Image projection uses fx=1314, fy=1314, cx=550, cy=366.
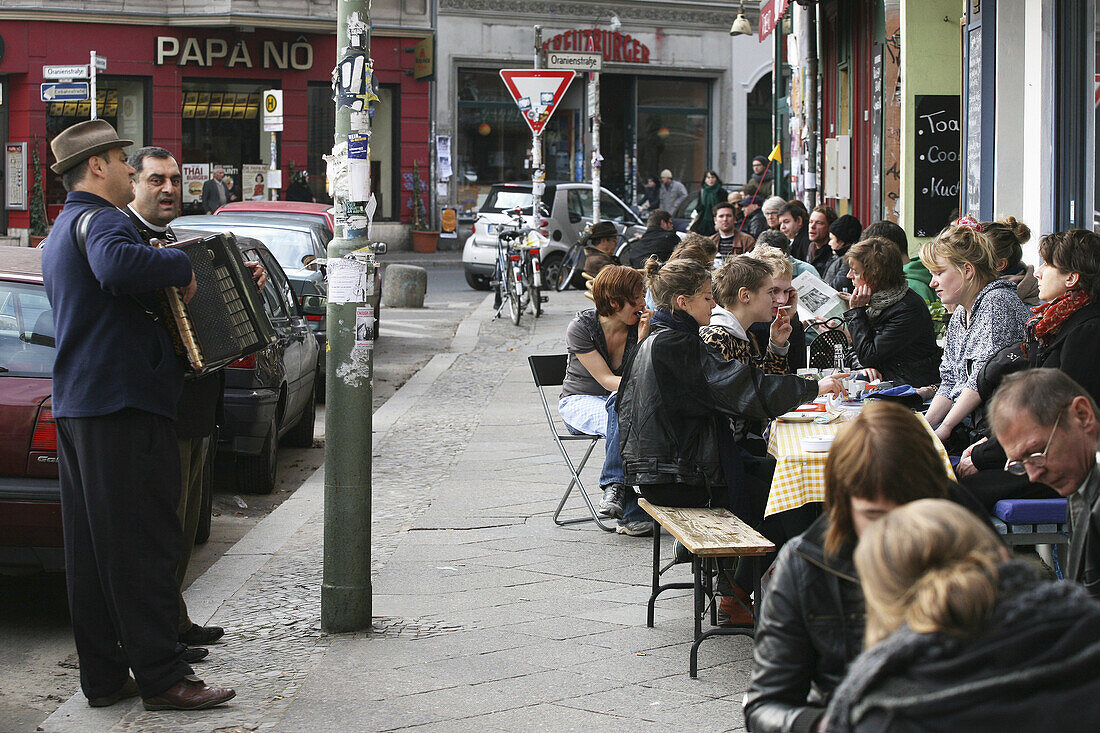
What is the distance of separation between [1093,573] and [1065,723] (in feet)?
4.28

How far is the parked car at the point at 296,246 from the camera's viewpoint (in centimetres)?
1188

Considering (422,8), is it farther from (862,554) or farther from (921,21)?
(862,554)

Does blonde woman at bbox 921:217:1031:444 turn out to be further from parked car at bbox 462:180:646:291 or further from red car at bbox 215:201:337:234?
parked car at bbox 462:180:646:291

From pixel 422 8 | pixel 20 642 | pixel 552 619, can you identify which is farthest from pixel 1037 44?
→ pixel 422 8

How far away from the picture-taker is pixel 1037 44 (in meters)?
8.84

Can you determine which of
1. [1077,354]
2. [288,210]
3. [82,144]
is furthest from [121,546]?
[288,210]

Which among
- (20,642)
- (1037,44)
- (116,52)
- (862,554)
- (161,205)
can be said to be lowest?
(20,642)

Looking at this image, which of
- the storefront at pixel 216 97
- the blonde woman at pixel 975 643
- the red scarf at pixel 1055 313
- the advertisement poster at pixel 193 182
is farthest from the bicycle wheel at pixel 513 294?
the blonde woman at pixel 975 643

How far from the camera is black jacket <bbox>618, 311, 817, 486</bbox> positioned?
5430 millimetres

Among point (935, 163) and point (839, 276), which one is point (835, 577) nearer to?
point (839, 276)

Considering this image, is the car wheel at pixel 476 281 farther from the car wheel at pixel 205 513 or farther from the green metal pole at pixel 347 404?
the green metal pole at pixel 347 404

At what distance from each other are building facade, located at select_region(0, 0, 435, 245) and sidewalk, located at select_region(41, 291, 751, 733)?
70.1ft

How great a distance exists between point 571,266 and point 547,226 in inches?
32.4

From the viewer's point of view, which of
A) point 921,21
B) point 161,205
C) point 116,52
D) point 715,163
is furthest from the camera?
point 715,163
